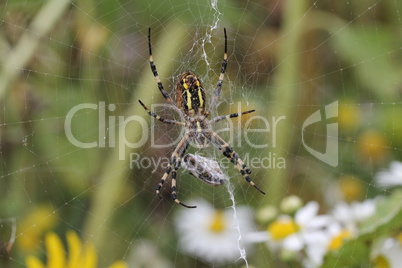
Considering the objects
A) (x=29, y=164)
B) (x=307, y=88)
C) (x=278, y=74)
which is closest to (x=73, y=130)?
(x=29, y=164)

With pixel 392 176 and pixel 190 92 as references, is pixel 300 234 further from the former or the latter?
pixel 190 92

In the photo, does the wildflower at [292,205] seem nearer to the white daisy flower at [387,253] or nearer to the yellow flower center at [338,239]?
the yellow flower center at [338,239]

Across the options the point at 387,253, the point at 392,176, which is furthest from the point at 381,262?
the point at 392,176

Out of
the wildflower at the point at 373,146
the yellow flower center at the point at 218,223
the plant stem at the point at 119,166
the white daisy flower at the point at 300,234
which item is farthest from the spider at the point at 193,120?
the wildflower at the point at 373,146

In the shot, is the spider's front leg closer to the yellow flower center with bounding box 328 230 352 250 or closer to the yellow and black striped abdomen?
the yellow and black striped abdomen

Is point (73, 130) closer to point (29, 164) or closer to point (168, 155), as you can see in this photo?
point (29, 164)

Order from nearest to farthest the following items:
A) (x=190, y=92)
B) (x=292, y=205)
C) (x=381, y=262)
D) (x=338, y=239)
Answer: (x=381, y=262) → (x=338, y=239) → (x=292, y=205) → (x=190, y=92)

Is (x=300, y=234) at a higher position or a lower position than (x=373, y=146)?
lower
